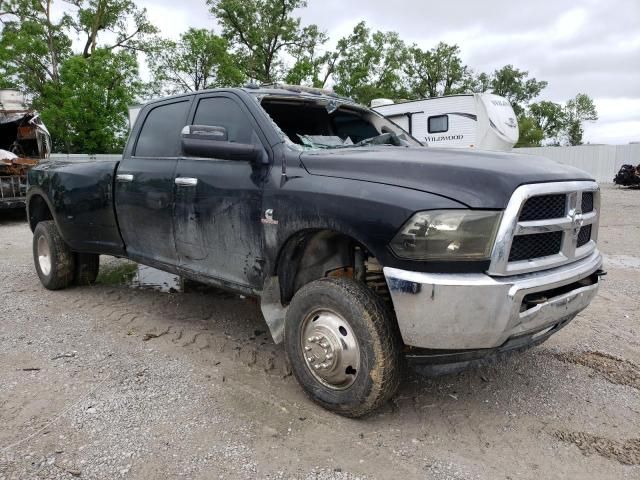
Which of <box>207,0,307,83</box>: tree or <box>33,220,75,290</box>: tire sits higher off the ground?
<box>207,0,307,83</box>: tree

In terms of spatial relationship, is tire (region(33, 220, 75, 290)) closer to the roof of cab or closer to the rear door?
the rear door

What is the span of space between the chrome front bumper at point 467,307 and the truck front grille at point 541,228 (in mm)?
76

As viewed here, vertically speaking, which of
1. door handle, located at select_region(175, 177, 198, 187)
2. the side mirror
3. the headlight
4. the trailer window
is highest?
the trailer window

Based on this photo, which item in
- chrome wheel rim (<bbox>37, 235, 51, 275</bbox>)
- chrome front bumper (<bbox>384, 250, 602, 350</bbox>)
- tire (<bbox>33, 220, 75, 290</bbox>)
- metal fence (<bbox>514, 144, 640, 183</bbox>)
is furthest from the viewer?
metal fence (<bbox>514, 144, 640, 183</bbox>)

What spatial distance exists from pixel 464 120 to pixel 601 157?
16.2 meters

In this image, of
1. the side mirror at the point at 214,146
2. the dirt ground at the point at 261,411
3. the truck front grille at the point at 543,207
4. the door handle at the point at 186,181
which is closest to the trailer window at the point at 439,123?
the dirt ground at the point at 261,411

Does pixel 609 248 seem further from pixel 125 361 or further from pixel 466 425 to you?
pixel 125 361

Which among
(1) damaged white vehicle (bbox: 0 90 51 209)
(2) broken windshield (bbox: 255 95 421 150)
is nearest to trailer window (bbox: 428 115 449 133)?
(1) damaged white vehicle (bbox: 0 90 51 209)

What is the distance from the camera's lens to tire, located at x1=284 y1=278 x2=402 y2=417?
2.54m

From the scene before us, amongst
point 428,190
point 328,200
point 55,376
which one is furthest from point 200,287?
point 428,190

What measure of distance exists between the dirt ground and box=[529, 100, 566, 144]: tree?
70.1 metres

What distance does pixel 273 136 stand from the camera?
3197 millimetres

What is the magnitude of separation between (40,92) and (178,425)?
3191cm

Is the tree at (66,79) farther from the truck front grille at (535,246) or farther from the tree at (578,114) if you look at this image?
the tree at (578,114)
